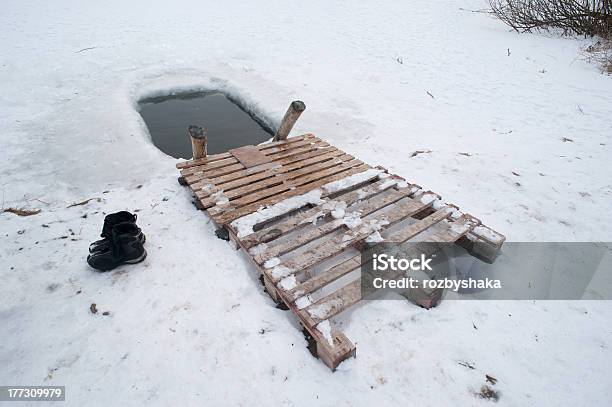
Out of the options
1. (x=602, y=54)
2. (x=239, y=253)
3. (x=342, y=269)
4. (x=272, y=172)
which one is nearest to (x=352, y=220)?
(x=342, y=269)

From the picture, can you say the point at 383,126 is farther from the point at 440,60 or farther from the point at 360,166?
the point at 440,60

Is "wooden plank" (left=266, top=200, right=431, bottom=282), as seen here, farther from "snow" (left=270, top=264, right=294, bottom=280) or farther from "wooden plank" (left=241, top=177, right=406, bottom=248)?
"wooden plank" (left=241, top=177, right=406, bottom=248)

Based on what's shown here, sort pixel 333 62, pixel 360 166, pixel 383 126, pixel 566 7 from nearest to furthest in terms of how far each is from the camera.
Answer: pixel 360 166, pixel 383 126, pixel 333 62, pixel 566 7

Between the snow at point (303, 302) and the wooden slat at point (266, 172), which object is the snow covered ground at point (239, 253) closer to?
the snow at point (303, 302)

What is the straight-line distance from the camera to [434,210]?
3527 mm

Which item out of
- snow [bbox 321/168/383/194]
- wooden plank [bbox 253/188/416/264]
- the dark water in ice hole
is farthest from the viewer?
the dark water in ice hole

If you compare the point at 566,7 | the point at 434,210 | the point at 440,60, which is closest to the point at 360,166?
the point at 434,210

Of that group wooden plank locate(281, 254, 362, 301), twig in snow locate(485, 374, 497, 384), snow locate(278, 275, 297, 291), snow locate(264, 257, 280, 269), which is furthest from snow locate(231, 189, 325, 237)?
twig in snow locate(485, 374, 497, 384)

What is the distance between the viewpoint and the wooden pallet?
2568mm

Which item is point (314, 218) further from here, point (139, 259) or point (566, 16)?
point (566, 16)

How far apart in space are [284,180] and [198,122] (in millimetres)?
2804

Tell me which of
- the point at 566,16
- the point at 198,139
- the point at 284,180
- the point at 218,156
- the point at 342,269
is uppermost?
the point at 566,16

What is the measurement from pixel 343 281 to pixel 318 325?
1.92ft

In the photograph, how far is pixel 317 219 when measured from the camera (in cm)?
334
